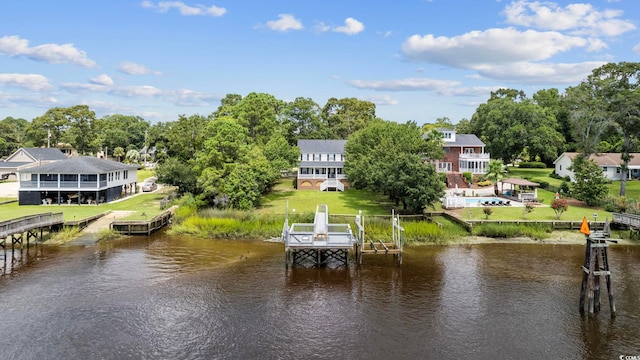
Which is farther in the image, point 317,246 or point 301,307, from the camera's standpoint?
point 317,246

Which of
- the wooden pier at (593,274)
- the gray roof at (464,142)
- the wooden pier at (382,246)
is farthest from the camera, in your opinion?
the gray roof at (464,142)

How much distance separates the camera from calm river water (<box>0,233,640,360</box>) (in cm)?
1814

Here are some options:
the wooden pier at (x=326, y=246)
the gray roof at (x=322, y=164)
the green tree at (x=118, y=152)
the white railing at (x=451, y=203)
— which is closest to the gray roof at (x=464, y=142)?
the gray roof at (x=322, y=164)

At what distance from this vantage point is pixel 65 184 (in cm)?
4666

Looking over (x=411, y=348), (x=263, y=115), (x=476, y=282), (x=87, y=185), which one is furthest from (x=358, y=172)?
(x=411, y=348)

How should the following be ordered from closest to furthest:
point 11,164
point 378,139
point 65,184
A: point 65,184 → point 378,139 → point 11,164

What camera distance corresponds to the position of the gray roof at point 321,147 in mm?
62509

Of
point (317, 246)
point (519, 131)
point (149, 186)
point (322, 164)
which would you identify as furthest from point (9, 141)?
point (519, 131)

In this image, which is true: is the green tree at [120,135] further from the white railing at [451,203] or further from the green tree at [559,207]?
the green tree at [559,207]

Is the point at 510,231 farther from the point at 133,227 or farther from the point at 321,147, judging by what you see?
the point at 321,147

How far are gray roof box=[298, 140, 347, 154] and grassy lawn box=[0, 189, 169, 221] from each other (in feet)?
71.6

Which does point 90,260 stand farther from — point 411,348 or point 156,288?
point 411,348

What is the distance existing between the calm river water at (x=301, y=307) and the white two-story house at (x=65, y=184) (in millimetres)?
15781

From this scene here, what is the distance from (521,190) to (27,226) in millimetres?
47859
